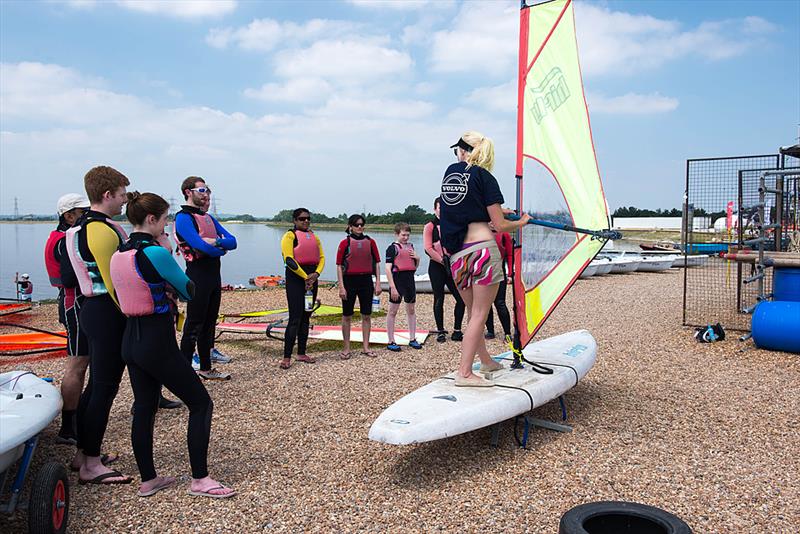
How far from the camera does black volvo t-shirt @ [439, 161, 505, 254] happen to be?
404 cm

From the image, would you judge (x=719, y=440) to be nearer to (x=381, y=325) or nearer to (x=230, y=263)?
(x=381, y=325)

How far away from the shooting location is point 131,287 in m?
3.17

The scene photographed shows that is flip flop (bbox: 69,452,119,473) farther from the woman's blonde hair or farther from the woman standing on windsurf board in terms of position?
the woman's blonde hair

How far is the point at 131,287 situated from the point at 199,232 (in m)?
2.39

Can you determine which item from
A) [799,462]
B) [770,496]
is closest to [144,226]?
[770,496]

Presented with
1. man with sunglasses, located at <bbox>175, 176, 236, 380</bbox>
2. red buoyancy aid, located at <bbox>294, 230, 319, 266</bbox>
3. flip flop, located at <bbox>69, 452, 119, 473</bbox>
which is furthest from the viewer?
red buoyancy aid, located at <bbox>294, 230, 319, 266</bbox>

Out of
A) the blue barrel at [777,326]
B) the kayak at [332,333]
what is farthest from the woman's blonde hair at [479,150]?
the blue barrel at [777,326]

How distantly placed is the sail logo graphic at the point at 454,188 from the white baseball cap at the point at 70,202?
2.63 meters

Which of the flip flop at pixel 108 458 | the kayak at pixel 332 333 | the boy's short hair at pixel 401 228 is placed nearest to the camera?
the flip flop at pixel 108 458

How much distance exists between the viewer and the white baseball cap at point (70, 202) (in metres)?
4.52

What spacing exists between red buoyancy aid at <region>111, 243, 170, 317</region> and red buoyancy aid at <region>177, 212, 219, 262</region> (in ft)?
7.16

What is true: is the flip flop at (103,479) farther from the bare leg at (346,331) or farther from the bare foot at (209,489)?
the bare leg at (346,331)

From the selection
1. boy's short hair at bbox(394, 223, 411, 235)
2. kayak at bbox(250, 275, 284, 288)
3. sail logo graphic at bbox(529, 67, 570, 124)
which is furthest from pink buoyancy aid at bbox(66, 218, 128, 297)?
kayak at bbox(250, 275, 284, 288)

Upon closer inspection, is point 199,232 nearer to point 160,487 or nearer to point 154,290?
point 154,290
